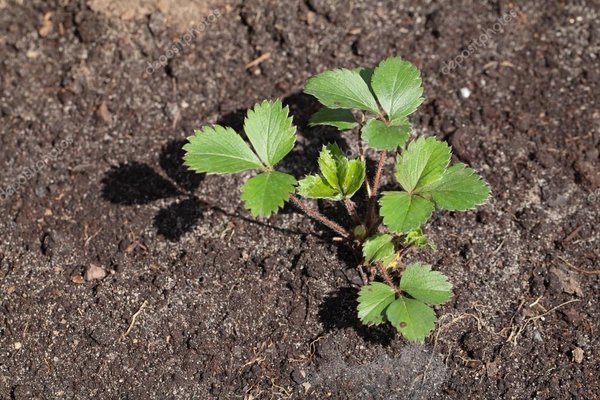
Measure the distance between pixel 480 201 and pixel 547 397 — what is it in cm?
68

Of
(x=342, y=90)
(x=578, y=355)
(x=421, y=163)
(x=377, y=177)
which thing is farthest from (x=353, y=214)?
(x=578, y=355)

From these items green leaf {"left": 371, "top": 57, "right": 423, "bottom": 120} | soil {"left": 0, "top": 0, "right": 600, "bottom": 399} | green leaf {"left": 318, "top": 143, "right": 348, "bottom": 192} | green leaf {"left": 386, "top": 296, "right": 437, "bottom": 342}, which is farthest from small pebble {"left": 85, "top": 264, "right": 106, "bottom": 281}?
green leaf {"left": 371, "top": 57, "right": 423, "bottom": 120}

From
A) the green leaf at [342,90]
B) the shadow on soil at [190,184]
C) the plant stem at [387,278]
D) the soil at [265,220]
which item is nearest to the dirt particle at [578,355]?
the soil at [265,220]

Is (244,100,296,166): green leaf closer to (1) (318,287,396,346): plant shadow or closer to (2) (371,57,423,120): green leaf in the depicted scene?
(2) (371,57,423,120): green leaf

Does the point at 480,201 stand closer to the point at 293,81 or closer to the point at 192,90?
the point at 293,81

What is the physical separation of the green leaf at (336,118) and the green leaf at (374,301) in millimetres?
515

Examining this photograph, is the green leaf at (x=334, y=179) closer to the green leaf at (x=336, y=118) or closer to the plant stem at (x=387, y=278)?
the green leaf at (x=336, y=118)

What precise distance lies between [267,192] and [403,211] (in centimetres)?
39

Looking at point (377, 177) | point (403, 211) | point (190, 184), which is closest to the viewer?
point (403, 211)

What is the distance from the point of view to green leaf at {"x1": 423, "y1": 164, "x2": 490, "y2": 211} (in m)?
2.10

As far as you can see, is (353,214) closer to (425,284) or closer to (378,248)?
(378,248)

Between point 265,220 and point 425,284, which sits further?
point 265,220

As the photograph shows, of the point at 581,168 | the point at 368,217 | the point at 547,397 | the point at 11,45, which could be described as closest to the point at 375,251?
the point at 368,217

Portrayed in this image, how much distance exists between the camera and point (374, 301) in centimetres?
220
